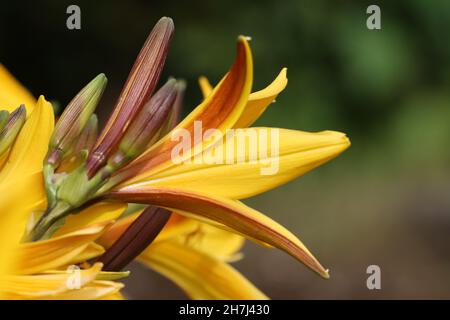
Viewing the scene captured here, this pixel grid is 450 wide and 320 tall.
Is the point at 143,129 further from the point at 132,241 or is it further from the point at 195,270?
the point at 195,270

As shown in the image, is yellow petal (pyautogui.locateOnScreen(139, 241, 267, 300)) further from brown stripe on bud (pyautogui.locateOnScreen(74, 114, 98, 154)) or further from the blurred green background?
the blurred green background

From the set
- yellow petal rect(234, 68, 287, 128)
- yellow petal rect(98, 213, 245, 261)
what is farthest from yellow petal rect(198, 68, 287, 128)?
yellow petal rect(98, 213, 245, 261)

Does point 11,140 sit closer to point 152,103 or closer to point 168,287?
point 152,103

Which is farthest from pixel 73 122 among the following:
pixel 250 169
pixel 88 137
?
pixel 250 169

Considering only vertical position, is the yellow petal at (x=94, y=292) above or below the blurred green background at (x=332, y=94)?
below

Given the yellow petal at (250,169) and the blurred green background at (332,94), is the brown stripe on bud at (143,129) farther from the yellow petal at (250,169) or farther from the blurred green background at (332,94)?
the blurred green background at (332,94)

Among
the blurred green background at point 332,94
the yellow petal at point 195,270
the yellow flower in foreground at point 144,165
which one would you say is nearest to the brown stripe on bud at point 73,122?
the yellow flower in foreground at point 144,165
